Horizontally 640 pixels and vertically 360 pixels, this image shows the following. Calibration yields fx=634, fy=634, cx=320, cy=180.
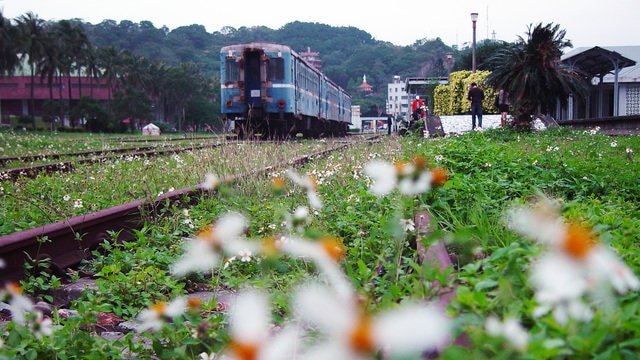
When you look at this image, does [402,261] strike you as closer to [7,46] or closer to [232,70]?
[232,70]

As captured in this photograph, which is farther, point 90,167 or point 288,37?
point 288,37

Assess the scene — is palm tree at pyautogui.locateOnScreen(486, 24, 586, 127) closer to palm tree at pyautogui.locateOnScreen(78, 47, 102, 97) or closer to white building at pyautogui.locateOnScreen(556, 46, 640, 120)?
white building at pyautogui.locateOnScreen(556, 46, 640, 120)

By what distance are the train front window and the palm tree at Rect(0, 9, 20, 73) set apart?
35.1m

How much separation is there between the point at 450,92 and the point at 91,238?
24.7m

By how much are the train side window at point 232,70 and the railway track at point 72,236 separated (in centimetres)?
1325

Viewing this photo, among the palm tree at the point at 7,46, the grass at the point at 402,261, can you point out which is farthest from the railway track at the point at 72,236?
the palm tree at the point at 7,46

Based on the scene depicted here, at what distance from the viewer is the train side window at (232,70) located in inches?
685

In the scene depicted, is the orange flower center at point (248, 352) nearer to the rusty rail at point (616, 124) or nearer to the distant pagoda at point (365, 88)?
the rusty rail at point (616, 124)

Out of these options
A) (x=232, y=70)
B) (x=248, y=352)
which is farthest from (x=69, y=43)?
(x=248, y=352)

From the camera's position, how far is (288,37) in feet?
357

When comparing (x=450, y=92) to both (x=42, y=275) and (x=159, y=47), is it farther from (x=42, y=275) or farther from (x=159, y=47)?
(x=159, y=47)

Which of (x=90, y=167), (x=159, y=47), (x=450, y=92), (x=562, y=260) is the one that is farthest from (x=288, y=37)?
(x=562, y=260)

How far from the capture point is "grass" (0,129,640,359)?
1.12m

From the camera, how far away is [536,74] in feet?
46.9
